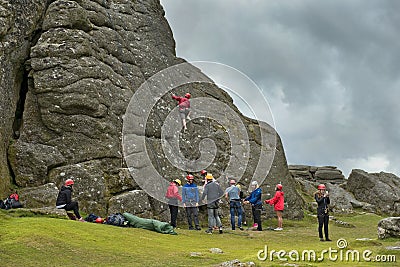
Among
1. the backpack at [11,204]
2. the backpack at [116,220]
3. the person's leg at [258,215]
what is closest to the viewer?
the backpack at [116,220]

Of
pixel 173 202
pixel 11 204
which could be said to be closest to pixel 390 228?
pixel 173 202

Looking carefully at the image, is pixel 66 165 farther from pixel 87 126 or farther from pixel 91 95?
pixel 91 95

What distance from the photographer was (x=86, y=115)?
31.6 m

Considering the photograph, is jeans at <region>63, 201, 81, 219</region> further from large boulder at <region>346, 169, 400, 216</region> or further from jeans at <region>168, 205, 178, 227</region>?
large boulder at <region>346, 169, 400, 216</region>

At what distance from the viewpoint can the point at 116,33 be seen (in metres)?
38.4

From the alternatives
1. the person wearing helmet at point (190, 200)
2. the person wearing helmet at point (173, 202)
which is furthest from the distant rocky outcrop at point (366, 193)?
the person wearing helmet at point (173, 202)

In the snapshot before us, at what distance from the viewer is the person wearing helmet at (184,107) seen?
36944 mm

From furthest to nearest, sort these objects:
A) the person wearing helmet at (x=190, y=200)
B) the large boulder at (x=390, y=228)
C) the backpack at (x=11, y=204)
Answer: the person wearing helmet at (x=190, y=200)
the backpack at (x=11, y=204)
the large boulder at (x=390, y=228)

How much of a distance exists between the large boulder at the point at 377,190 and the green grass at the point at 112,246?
93.8 feet

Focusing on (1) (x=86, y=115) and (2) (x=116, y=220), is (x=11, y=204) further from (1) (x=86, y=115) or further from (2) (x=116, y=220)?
(1) (x=86, y=115)

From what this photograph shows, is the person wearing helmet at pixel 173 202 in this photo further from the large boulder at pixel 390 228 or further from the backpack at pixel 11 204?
the large boulder at pixel 390 228

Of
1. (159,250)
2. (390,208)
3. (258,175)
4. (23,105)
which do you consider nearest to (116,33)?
(23,105)

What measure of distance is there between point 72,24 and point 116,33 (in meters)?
4.21

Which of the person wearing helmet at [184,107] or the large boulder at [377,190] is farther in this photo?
the large boulder at [377,190]
